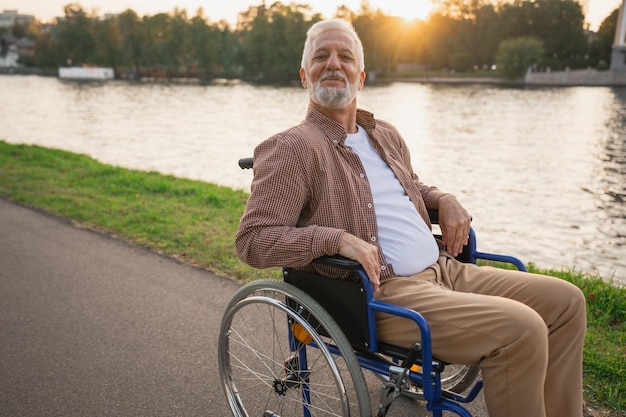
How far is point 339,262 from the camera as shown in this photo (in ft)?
6.43

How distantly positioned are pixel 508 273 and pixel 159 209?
16.7ft

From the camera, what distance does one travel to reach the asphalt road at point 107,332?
2.83 meters

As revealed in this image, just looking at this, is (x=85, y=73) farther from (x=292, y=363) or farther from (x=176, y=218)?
(x=292, y=363)

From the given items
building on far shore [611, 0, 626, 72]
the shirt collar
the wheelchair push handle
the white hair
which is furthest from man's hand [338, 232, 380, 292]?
building on far shore [611, 0, 626, 72]

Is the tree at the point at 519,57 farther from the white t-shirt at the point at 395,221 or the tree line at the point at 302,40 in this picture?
the white t-shirt at the point at 395,221

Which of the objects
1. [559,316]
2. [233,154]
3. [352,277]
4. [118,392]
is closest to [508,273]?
[559,316]

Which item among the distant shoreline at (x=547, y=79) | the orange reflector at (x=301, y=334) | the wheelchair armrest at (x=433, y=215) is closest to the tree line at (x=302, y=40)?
the distant shoreline at (x=547, y=79)

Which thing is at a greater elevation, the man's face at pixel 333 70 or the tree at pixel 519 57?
the tree at pixel 519 57

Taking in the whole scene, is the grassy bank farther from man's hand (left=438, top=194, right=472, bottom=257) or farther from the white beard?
the white beard

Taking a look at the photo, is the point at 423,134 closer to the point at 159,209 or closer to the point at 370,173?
the point at 159,209

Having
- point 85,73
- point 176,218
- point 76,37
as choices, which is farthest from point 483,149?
point 76,37

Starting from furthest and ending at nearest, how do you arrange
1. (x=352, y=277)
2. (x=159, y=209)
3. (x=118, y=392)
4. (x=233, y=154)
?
(x=233, y=154) < (x=159, y=209) < (x=118, y=392) < (x=352, y=277)

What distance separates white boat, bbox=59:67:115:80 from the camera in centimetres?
8631

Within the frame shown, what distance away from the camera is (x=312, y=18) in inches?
3378
